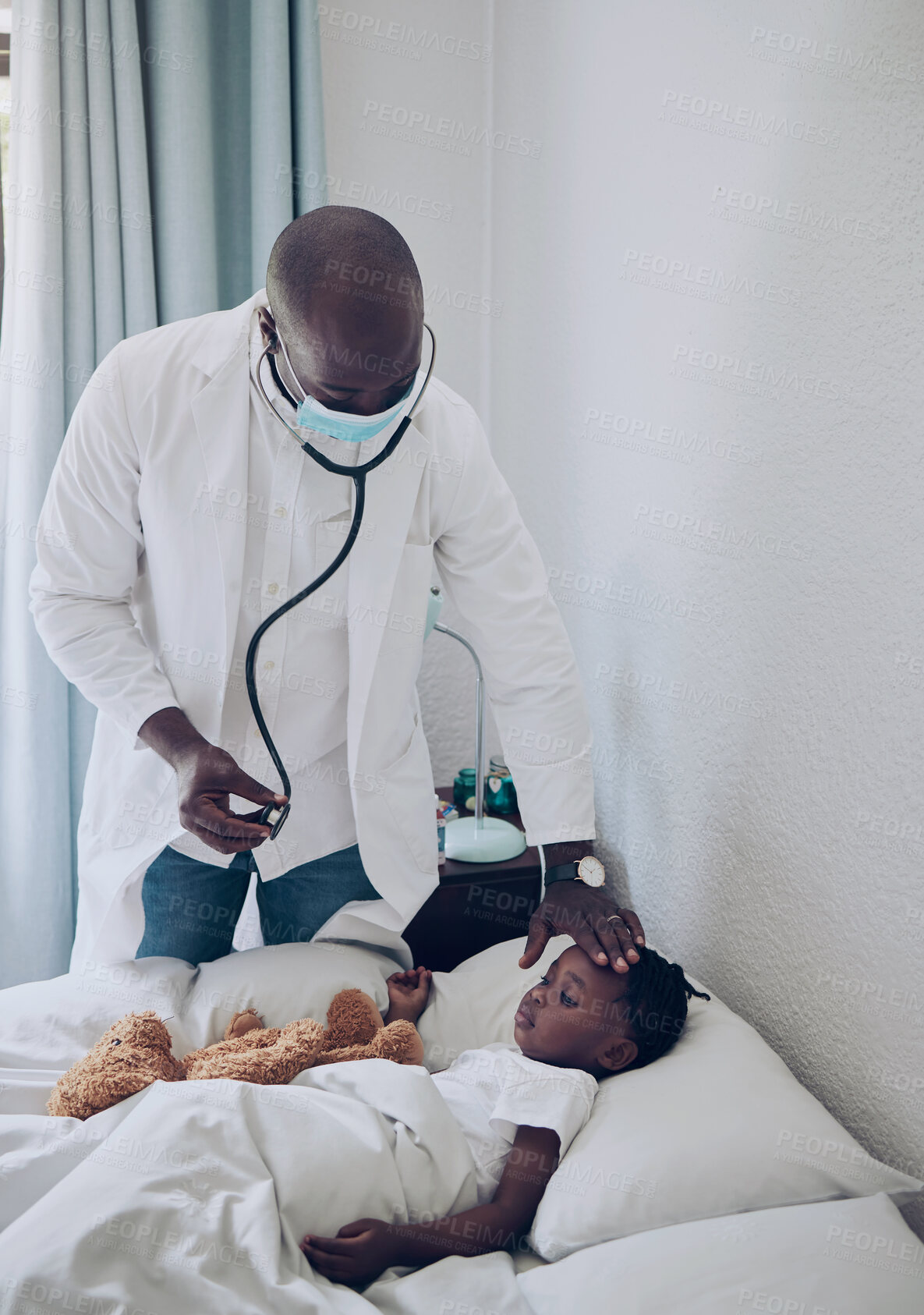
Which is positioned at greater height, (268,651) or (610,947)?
(268,651)

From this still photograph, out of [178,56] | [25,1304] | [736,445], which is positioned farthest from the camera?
[178,56]

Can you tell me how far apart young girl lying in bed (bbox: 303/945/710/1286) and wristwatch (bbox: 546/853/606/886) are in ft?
0.37

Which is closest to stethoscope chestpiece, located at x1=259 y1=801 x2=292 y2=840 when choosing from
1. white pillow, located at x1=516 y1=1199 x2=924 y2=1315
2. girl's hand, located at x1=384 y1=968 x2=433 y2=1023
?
girl's hand, located at x1=384 y1=968 x2=433 y2=1023

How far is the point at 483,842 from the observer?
1.84 meters

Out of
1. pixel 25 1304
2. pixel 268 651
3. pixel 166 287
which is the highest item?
pixel 166 287

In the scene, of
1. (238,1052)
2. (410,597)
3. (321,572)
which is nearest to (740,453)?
(410,597)

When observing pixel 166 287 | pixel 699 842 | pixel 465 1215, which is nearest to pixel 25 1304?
pixel 465 1215

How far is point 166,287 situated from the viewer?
6.46 feet

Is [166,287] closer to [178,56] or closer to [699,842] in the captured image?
[178,56]

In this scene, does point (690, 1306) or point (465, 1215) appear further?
point (465, 1215)

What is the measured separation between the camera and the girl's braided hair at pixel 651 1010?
4.35 feet

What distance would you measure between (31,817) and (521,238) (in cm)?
160

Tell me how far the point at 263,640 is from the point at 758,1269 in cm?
96

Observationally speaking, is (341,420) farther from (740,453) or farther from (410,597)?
(740,453)
